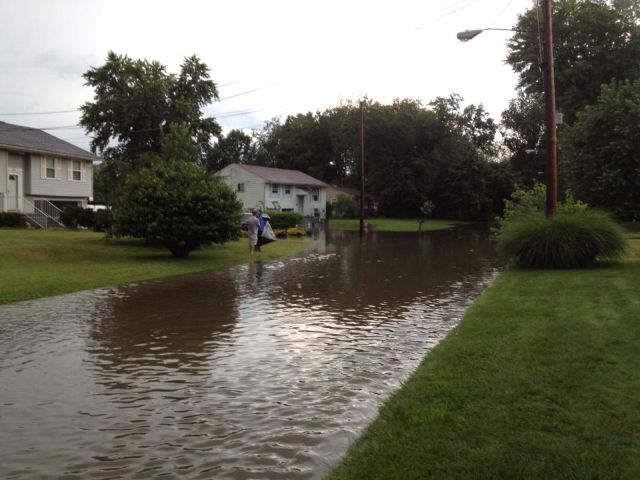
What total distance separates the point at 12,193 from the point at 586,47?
35601 mm

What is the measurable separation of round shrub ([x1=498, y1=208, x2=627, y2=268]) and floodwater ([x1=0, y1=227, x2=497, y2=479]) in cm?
328

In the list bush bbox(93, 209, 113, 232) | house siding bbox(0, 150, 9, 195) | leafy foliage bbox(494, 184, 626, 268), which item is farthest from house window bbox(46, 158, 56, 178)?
leafy foliage bbox(494, 184, 626, 268)

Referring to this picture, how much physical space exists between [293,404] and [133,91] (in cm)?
3684

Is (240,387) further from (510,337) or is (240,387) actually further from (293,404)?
(510,337)

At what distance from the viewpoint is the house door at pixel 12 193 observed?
3216 cm

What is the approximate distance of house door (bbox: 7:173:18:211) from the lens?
32156mm

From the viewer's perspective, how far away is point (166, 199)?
62.4ft

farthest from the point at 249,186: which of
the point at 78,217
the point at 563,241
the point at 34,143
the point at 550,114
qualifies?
the point at 563,241

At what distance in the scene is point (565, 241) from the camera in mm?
15008

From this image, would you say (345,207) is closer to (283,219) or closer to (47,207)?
(283,219)

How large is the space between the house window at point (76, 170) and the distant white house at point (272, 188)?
20161mm

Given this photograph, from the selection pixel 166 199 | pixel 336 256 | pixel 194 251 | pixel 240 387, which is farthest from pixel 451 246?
pixel 240 387

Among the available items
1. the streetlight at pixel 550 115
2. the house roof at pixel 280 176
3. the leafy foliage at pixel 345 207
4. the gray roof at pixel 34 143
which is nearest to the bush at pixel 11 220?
the gray roof at pixel 34 143

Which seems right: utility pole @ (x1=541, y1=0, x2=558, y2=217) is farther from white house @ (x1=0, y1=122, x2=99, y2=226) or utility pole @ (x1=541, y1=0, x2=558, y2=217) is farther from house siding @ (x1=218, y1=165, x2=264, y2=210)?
house siding @ (x1=218, y1=165, x2=264, y2=210)
